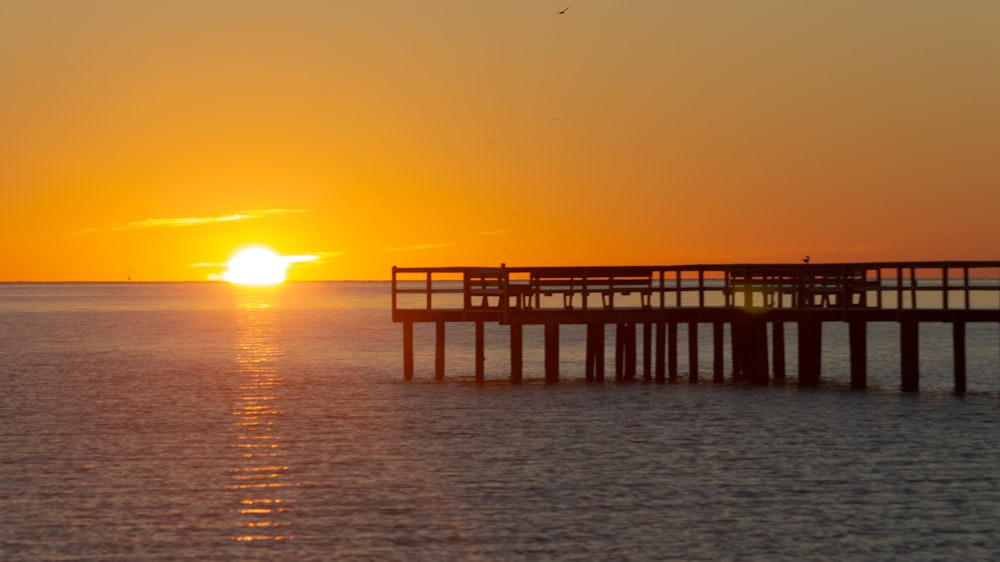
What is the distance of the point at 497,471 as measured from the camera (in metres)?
22.7

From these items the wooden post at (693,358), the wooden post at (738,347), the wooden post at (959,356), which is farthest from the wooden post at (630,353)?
the wooden post at (959,356)

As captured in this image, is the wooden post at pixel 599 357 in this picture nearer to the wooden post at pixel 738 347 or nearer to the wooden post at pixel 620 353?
the wooden post at pixel 620 353

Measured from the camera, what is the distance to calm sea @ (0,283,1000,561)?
16781 mm

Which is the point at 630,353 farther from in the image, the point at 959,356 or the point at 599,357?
the point at 959,356

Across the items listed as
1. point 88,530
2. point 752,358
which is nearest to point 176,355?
point 752,358

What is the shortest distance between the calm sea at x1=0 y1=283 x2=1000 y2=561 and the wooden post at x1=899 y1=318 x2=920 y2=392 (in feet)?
1.83

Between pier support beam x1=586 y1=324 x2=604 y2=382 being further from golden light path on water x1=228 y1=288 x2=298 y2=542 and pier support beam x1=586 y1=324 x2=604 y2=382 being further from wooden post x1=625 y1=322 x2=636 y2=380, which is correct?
golden light path on water x1=228 y1=288 x2=298 y2=542

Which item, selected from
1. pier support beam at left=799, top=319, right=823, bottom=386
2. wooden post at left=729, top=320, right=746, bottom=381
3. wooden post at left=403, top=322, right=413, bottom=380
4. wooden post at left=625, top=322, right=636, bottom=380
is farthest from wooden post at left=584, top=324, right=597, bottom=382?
pier support beam at left=799, top=319, right=823, bottom=386

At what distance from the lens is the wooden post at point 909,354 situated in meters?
35.8

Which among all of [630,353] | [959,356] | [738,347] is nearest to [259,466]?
[630,353]

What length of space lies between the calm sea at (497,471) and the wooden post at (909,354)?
557 millimetres

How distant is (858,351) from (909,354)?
1.59 metres

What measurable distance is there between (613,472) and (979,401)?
58.4ft

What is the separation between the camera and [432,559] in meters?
15.7
